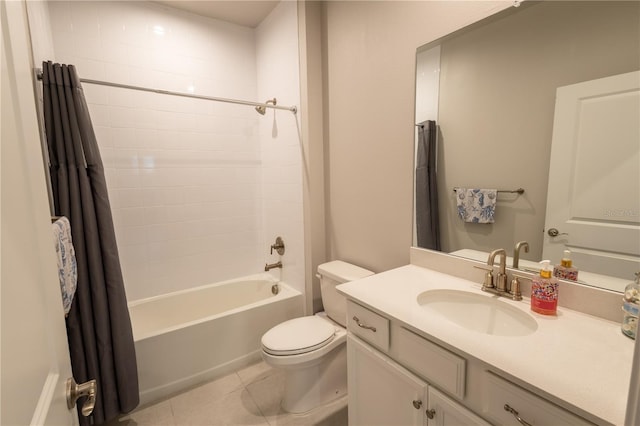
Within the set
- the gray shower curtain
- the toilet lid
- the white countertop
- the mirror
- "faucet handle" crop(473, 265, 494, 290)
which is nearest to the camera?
the white countertop

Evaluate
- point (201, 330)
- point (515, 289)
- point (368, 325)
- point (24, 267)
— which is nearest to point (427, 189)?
point (515, 289)

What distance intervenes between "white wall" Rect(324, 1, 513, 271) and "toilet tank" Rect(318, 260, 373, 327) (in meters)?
0.12

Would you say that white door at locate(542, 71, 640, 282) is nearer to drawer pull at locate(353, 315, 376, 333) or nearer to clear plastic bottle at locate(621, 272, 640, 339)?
clear plastic bottle at locate(621, 272, 640, 339)

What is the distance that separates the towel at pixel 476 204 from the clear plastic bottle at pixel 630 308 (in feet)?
1.63

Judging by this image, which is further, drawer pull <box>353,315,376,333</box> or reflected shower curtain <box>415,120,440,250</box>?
reflected shower curtain <box>415,120,440,250</box>

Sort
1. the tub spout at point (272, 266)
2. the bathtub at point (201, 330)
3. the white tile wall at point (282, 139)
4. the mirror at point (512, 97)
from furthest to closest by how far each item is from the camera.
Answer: the tub spout at point (272, 266) → the white tile wall at point (282, 139) → the bathtub at point (201, 330) → the mirror at point (512, 97)

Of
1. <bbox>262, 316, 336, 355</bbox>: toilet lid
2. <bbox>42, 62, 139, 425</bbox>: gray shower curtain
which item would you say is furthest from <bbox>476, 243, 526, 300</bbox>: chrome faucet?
<bbox>42, 62, 139, 425</bbox>: gray shower curtain

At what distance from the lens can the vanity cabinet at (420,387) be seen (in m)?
0.76

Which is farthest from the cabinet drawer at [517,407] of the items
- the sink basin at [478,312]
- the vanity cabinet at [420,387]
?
the sink basin at [478,312]

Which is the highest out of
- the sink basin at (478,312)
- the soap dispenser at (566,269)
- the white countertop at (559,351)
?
the soap dispenser at (566,269)

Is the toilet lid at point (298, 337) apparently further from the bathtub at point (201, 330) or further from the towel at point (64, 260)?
the towel at point (64, 260)

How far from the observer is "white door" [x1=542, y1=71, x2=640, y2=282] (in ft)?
3.08

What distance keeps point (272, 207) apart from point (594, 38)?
224cm

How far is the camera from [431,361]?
967 millimetres
